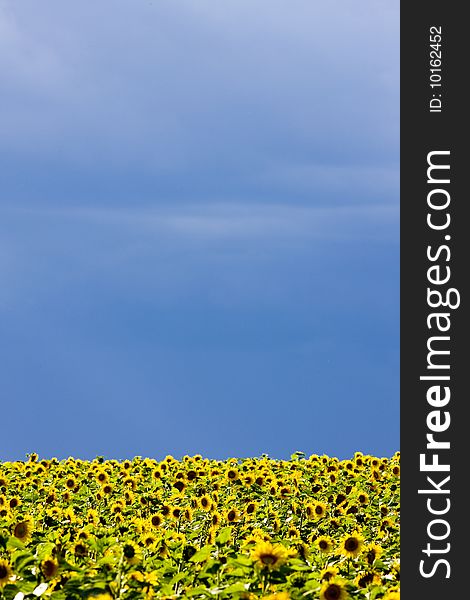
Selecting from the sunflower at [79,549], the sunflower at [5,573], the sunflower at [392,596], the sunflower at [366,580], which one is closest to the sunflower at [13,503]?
the sunflower at [79,549]

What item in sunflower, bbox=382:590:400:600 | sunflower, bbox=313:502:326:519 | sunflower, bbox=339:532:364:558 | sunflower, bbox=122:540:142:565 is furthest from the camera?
sunflower, bbox=313:502:326:519

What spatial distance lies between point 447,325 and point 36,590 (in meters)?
3.85


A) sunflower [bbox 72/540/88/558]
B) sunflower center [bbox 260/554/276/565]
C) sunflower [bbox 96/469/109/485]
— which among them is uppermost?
sunflower [bbox 96/469/109/485]

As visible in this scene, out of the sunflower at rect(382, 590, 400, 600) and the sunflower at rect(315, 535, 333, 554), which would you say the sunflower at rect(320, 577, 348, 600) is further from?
the sunflower at rect(315, 535, 333, 554)

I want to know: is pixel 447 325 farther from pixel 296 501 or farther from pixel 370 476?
pixel 370 476

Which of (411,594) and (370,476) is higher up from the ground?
(370,476)

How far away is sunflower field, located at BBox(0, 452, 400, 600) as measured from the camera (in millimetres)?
5402

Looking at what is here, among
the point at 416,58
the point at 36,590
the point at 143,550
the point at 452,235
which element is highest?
the point at 416,58

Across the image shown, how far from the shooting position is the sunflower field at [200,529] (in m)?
5.40

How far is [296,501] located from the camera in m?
11.6

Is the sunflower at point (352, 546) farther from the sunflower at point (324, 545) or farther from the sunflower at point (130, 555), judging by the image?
the sunflower at point (130, 555)

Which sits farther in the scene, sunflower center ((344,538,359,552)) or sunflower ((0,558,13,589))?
sunflower center ((344,538,359,552))

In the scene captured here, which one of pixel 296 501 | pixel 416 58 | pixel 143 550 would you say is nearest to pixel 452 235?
pixel 416 58

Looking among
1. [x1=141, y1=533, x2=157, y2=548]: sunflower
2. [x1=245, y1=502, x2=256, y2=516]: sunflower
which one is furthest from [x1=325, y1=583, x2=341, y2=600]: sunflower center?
[x1=245, y1=502, x2=256, y2=516]: sunflower
